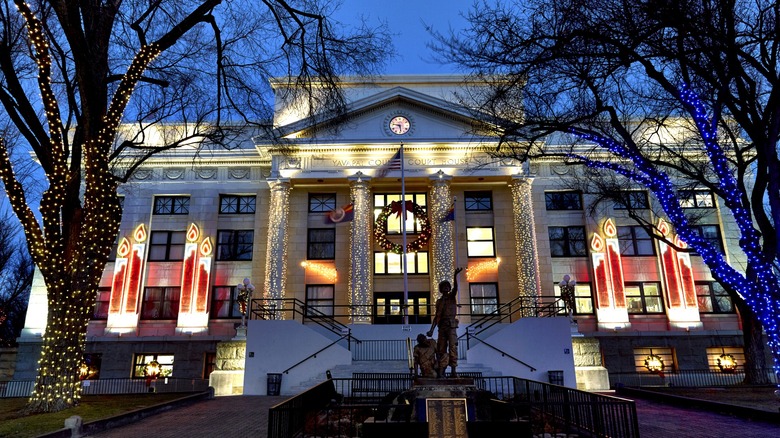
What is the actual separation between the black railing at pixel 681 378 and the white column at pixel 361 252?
1226 centimetres

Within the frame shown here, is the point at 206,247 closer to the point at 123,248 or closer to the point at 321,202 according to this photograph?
the point at 123,248

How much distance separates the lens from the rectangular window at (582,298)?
2689 cm

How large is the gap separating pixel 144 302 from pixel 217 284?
4.00 m

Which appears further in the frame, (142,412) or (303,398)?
(142,412)

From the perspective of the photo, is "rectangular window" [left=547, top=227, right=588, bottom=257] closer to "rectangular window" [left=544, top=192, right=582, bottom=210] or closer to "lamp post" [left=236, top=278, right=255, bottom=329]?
"rectangular window" [left=544, top=192, right=582, bottom=210]

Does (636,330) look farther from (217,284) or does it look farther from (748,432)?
(217,284)

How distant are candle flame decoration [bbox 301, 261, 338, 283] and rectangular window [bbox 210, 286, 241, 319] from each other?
4.22 meters

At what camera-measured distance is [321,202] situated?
29.1 m

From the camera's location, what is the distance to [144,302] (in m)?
27.2

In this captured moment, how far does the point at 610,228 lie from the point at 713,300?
6640 millimetres

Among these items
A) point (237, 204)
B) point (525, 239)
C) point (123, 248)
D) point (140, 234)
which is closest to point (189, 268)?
point (140, 234)

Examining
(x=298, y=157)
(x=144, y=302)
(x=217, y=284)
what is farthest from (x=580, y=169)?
(x=144, y=302)

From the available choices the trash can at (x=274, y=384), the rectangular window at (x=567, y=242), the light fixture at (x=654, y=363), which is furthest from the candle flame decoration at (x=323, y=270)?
the light fixture at (x=654, y=363)

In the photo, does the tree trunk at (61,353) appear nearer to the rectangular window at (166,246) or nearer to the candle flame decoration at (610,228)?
the rectangular window at (166,246)
